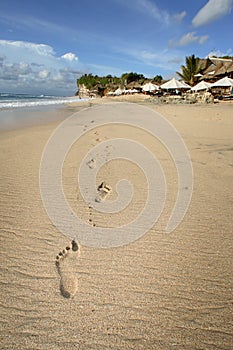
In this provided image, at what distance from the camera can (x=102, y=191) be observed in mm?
3115

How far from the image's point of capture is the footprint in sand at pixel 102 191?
9.60 ft

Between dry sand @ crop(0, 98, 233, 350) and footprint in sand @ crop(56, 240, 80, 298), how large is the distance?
0.02 m

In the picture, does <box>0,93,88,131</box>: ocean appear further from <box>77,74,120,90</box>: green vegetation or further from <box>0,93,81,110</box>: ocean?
<box>77,74,120,90</box>: green vegetation

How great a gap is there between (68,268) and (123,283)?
1.60 ft

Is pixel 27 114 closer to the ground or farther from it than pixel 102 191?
farther from it

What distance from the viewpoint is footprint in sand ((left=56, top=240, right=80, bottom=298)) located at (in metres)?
1.61

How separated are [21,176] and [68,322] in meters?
2.88

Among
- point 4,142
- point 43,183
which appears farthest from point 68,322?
→ point 4,142

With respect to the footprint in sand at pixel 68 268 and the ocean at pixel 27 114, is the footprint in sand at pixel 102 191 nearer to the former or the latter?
the footprint in sand at pixel 68 268

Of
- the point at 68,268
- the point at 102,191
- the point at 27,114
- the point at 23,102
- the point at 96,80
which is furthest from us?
the point at 96,80

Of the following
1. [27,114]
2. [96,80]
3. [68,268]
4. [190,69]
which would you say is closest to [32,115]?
[27,114]

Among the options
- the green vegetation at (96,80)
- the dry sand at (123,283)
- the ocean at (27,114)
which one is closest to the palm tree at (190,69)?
the ocean at (27,114)

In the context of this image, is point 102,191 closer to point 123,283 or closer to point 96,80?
point 123,283

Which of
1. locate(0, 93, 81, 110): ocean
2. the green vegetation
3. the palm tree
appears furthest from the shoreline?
the green vegetation
